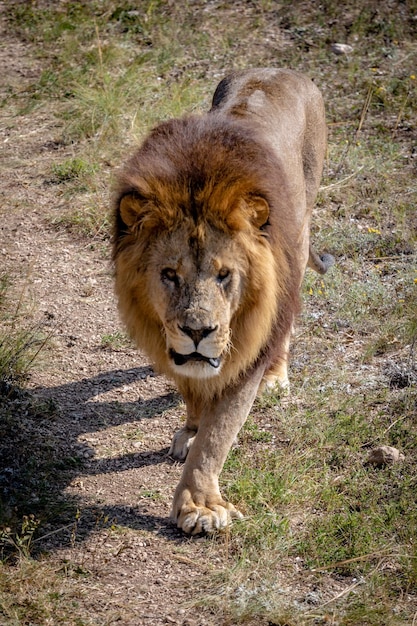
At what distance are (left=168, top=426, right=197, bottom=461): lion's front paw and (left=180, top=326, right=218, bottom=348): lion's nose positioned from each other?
1078 mm

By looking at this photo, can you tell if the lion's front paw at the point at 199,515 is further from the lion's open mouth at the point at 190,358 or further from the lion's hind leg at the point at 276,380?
the lion's hind leg at the point at 276,380

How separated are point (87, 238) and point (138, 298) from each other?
8.99 ft

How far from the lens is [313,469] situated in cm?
468

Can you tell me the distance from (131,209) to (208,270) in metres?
0.43

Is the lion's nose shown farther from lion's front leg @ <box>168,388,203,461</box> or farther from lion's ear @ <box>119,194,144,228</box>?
lion's front leg @ <box>168,388,203,461</box>

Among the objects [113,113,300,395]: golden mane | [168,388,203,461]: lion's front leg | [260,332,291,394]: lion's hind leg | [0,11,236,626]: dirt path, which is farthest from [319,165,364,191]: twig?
[168,388,203,461]: lion's front leg

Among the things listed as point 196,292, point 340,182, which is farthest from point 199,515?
point 340,182

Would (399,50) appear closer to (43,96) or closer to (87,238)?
(43,96)

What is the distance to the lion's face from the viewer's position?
374cm

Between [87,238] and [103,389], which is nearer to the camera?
[103,389]

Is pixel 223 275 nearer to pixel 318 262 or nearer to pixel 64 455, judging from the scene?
pixel 64 455

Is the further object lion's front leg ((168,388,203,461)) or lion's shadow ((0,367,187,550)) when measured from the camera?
lion's front leg ((168,388,203,461))

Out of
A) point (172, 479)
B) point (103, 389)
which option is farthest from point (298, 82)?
point (172, 479)

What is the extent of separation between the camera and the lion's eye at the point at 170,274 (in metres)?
3.84
